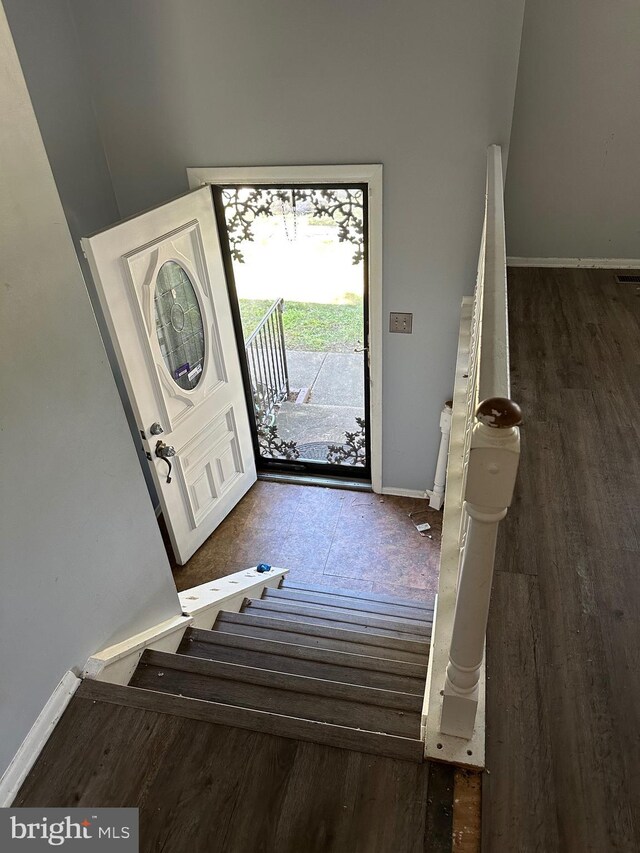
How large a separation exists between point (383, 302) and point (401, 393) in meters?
0.59

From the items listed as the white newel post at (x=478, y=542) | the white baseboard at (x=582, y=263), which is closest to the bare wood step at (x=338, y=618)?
the white newel post at (x=478, y=542)

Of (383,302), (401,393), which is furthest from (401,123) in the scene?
(401,393)

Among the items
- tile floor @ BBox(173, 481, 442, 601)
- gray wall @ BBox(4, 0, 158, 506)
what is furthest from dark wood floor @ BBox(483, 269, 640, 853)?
gray wall @ BBox(4, 0, 158, 506)

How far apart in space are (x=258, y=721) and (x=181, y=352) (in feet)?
7.19

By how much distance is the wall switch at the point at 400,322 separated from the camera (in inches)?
126

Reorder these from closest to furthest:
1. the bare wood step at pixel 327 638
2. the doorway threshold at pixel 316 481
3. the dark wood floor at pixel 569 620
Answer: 1. the dark wood floor at pixel 569 620
2. the bare wood step at pixel 327 638
3. the doorway threshold at pixel 316 481

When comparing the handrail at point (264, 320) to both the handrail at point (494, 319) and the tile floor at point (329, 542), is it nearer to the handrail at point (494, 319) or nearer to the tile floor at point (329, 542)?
the tile floor at point (329, 542)

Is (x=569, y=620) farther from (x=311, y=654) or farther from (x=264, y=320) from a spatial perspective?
(x=264, y=320)

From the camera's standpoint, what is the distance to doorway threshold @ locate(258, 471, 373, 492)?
13.0 ft

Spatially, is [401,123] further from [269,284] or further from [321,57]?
[269,284]

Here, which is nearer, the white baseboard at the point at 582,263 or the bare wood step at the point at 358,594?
the bare wood step at the point at 358,594

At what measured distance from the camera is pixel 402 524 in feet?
12.0

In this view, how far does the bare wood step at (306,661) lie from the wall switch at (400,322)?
1.86 metres

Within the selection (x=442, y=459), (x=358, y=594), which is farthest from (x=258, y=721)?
(x=442, y=459)
